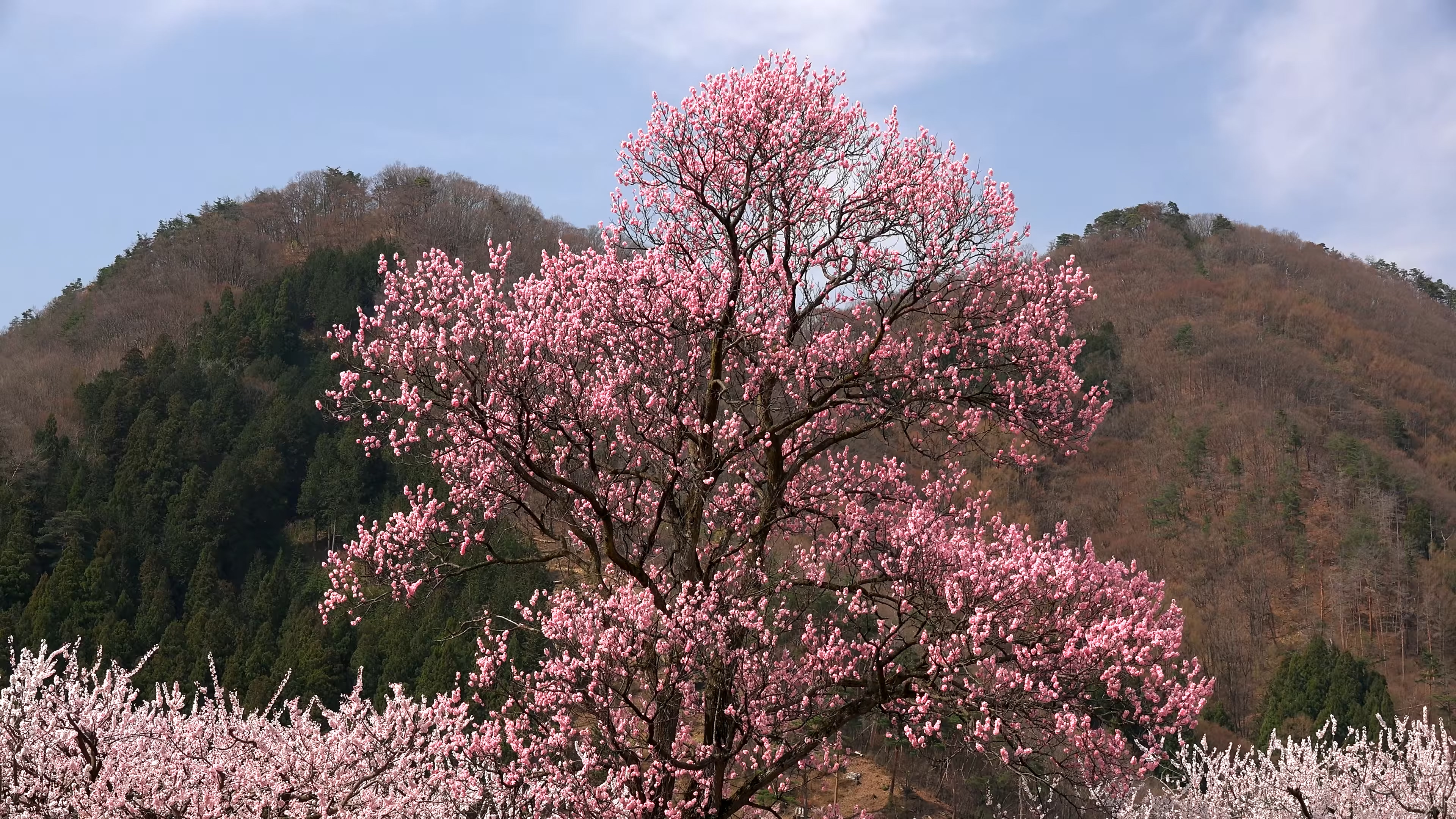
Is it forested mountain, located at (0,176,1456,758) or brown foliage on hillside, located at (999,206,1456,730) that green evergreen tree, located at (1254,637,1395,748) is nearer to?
forested mountain, located at (0,176,1456,758)

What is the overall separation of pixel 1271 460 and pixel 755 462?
5358 centimetres

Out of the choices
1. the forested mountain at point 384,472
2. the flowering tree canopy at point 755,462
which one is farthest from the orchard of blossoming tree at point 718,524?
the forested mountain at point 384,472

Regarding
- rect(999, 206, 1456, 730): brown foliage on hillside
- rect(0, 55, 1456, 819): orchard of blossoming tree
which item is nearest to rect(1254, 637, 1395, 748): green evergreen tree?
rect(999, 206, 1456, 730): brown foliage on hillside

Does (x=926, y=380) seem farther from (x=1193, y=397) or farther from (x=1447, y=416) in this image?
(x=1447, y=416)

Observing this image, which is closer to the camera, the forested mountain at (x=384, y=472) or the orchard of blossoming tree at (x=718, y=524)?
the orchard of blossoming tree at (x=718, y=524)

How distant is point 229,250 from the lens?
6581 centimetres

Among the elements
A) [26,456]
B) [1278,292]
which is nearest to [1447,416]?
[1278,292]

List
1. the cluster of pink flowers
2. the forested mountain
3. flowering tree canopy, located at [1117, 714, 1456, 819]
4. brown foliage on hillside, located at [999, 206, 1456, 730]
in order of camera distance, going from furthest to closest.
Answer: brown foliage on hillside, located at [999, 206, 1456, 730] → the forested mountain → flowering tree canopy, located at [1117, 714, 1456, 819] → the cluster of pink flowers

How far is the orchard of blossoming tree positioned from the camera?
7.93 metres

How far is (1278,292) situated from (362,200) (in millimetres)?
62400

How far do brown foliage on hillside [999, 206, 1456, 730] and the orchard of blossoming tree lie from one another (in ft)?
108

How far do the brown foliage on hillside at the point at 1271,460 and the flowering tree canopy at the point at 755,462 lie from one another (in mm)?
32930

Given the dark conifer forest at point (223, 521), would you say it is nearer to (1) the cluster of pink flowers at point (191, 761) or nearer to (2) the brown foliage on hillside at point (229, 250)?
(2) the brown foliage on hillside at point (229, 250)

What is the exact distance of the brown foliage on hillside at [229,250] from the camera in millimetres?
56625
